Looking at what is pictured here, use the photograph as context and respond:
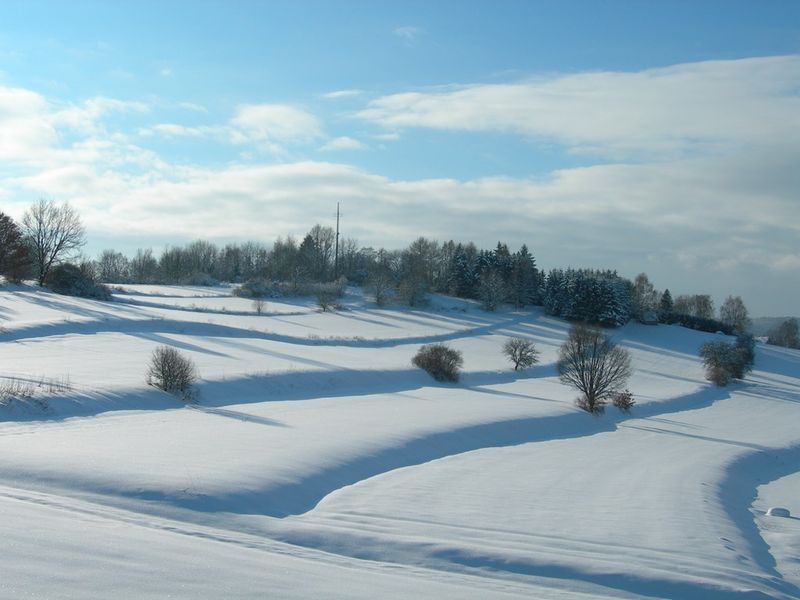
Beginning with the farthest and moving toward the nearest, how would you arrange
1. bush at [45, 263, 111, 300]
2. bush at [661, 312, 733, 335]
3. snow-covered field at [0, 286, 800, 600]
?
bush at [661, 312, 733, 335]
bush at [45, 263, 111, 300]
snow-covered field at [0, 286, 800, 600]

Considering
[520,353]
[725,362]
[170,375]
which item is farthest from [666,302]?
[170,375]

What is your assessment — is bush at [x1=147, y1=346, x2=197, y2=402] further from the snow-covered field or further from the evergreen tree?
the evergreen tree

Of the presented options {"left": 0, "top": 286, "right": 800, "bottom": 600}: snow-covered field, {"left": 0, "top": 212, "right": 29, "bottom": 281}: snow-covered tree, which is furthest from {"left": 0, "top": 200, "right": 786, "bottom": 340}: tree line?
{"left": 0, "top": 286, "right": 800, "bottom": 600}: snow-covered field

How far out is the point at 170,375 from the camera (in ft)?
88.0

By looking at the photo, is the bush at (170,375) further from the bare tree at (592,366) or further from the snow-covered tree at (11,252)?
the snow-covered tree at (11,252)

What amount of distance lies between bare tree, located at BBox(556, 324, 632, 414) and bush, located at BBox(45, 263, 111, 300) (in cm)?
4258

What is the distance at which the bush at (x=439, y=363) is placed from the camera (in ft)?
143

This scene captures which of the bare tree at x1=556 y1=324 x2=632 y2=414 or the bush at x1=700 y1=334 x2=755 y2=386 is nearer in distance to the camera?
the bare tree at x1=556 y1=324 x2=632 y2=414

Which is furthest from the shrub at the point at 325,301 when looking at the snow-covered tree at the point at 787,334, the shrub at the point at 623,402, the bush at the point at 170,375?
the snow-covered tree at the point at 787,334

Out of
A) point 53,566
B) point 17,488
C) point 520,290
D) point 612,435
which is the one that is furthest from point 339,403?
point 520,290

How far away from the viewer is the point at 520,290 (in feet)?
330

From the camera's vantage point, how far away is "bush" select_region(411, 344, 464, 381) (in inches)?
1720

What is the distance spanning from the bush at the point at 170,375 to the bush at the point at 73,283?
41026mm

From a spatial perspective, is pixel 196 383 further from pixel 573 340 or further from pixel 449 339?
pixel 449 339
